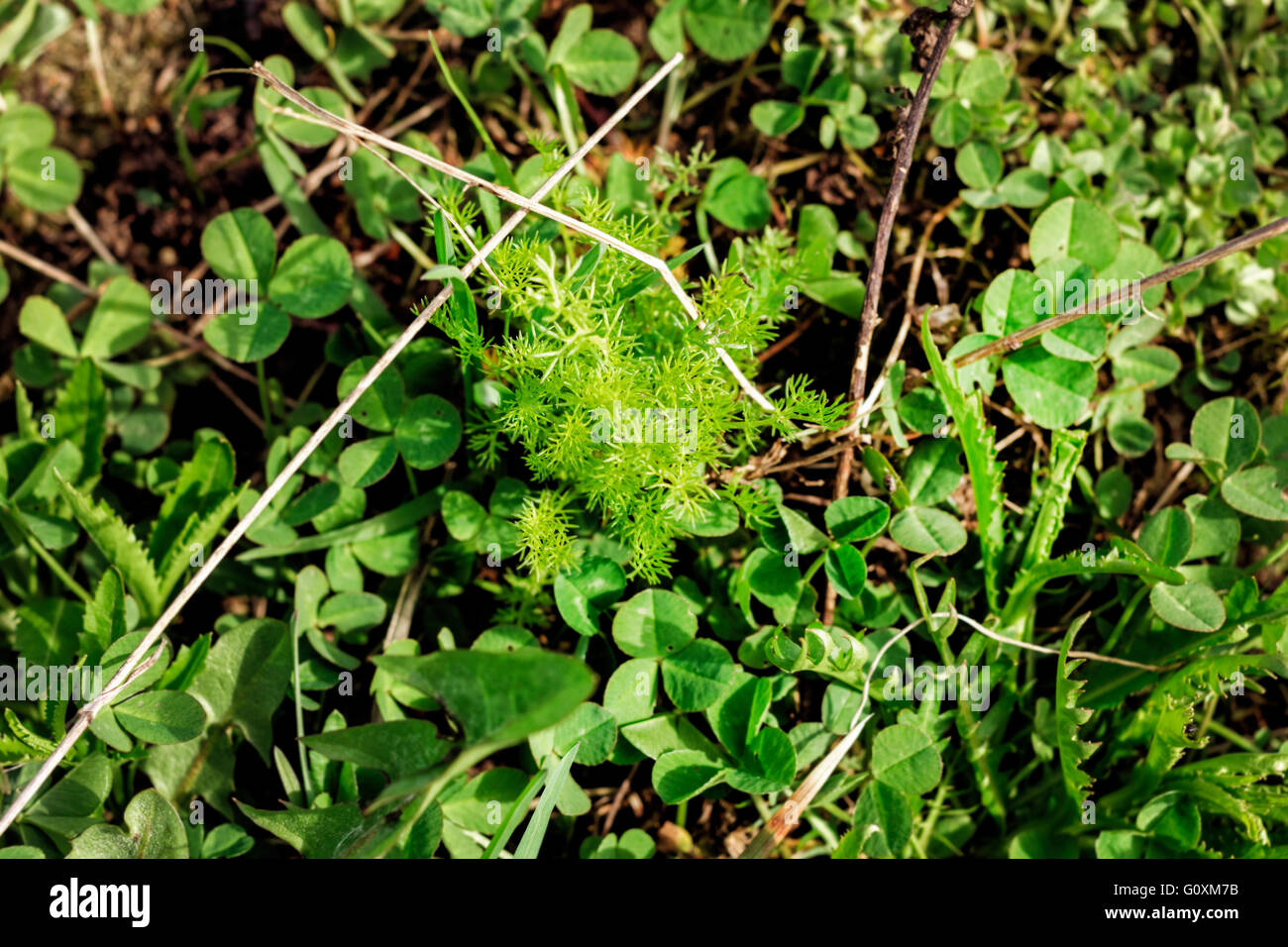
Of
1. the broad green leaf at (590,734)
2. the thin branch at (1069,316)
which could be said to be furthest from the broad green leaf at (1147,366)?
the broad green leaf at (590,734)

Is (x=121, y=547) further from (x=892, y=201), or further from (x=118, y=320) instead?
(x=892, y=201)

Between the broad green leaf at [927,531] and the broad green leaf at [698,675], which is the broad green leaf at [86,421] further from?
the broad green leaf at [927,531]

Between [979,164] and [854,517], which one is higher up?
[979,164]

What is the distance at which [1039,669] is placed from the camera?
187 centimetres

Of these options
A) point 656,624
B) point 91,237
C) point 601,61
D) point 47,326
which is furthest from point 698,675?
point 91,237

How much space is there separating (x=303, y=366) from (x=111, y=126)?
2.79 feet

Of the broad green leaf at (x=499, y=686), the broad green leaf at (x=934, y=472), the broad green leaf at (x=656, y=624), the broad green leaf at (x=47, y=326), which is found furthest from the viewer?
the broad green leaf at (x=47, y=326)

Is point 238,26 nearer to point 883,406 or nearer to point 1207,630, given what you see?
point 883,406

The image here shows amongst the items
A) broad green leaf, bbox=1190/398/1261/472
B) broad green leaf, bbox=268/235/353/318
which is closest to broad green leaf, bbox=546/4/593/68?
broad green leaf, bbox=268/235/353/318

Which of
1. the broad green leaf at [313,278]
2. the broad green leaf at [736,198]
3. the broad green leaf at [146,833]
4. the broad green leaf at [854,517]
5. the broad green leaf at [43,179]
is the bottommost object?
the broad green leaf at [146,833]

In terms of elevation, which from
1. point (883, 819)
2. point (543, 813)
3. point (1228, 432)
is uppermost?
point (1228, 432)

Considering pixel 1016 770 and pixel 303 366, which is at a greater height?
pixel 303 366

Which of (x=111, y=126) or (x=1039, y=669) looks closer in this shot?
(x=1039, y=669)
